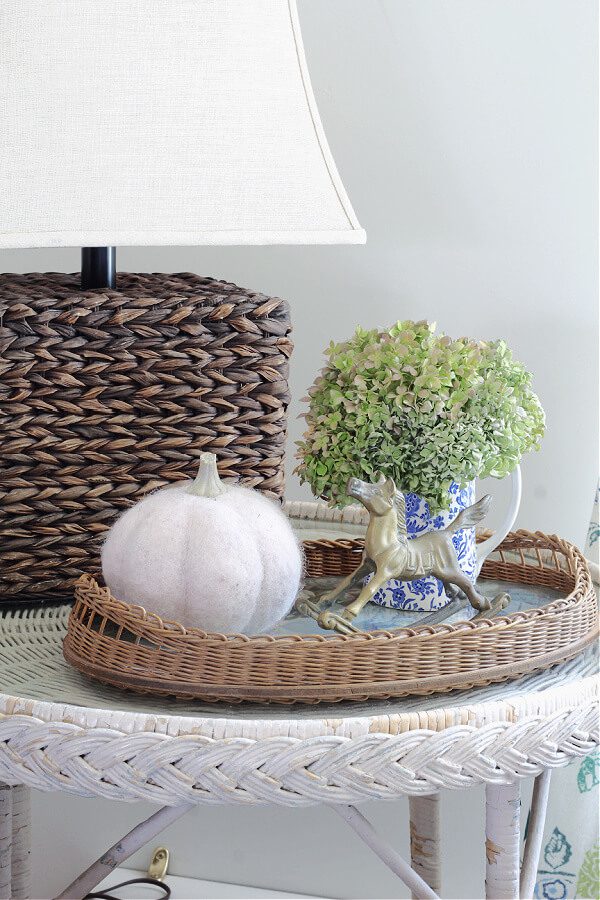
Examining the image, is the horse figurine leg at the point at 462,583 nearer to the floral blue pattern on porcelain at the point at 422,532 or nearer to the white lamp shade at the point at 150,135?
the floral blue pattern on porcelain at the point at 422,532

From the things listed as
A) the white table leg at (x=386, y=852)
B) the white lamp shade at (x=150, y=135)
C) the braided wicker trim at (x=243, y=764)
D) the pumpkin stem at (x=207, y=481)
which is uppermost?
the white lamp shade at (x=150, y=135)

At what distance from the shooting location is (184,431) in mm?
803

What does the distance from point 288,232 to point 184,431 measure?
20 cm

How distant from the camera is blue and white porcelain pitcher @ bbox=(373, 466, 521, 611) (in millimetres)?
790

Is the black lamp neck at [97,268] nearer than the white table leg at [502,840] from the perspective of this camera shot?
No

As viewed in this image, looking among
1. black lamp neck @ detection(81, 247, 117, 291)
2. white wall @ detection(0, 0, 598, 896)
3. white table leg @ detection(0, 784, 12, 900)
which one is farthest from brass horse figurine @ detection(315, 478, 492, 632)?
white wall @ detection(0, 0, 598, 896)

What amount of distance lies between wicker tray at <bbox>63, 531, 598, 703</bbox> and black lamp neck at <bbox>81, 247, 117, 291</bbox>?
10.6 inches

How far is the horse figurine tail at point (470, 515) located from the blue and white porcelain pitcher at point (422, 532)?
2 cm

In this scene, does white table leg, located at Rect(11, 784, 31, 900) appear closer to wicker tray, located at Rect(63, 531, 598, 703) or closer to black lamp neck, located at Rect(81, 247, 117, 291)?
wicker tray, located at Rect(63, 531, 598, 703)

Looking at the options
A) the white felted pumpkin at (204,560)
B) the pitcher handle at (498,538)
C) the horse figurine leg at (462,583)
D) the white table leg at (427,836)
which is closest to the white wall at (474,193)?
the white table leg at (427,836)

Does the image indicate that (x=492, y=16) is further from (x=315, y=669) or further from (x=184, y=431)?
(x=315, y=669)

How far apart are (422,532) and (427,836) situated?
14.9 inches

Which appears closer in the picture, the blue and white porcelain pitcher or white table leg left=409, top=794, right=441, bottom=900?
the blue and white porcelain pitcher

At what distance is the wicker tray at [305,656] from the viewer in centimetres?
60
